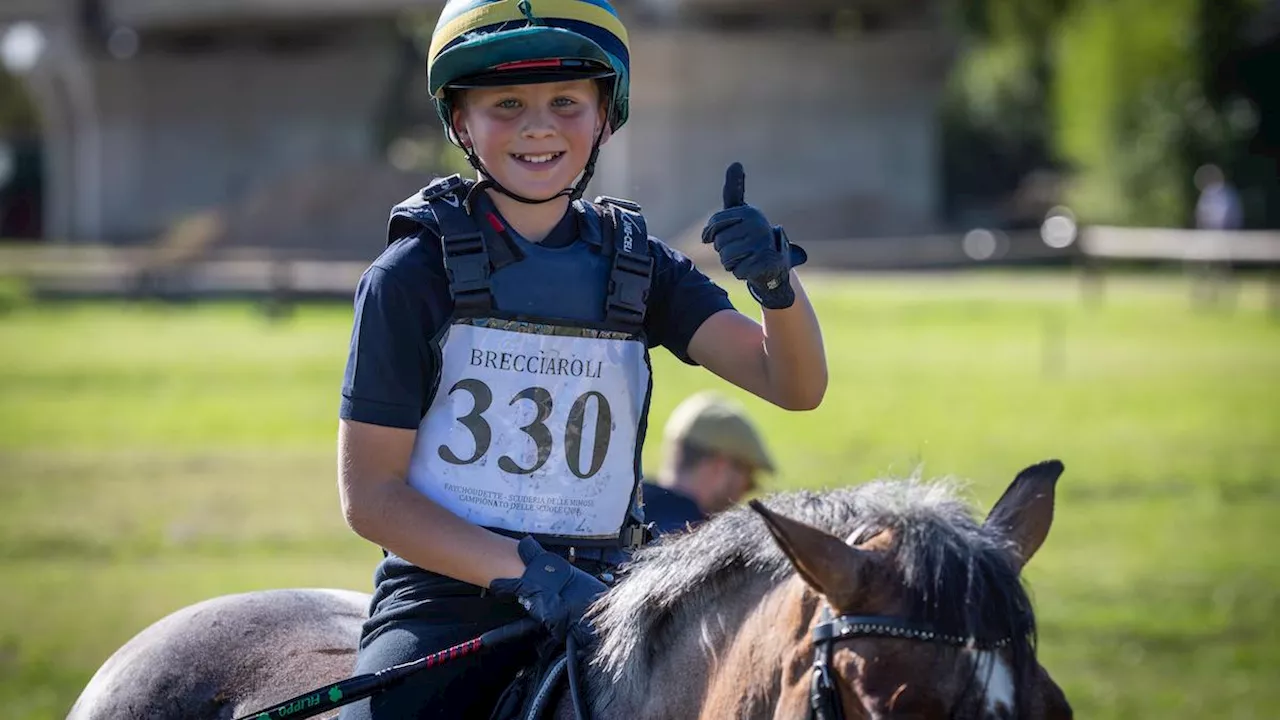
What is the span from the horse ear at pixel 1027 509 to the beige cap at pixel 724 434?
4.37 metres

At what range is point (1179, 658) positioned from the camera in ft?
29.8

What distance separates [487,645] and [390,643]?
22 centimetres

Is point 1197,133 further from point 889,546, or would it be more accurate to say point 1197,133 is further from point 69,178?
point 889,546

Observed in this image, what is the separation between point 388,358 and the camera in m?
2.86

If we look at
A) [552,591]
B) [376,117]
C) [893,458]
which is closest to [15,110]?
[376,117]

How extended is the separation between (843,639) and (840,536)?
0.21 meters

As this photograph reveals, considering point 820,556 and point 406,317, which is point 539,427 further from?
point 820,556

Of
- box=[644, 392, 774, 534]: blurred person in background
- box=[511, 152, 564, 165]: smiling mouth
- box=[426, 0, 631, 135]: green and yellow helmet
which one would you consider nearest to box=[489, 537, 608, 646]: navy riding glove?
box=[511, 152, 564, 165]: smiling mouth

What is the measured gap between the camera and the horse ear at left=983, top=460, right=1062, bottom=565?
247cm

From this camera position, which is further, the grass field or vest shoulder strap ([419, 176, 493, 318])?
the grass field

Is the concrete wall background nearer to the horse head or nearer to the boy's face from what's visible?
the boy's face

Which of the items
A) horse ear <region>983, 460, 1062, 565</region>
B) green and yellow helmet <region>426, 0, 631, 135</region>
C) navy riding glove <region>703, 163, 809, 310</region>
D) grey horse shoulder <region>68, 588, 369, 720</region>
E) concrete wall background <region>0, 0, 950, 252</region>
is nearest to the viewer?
horse ear <region>983, 460, 1062, 565</region>

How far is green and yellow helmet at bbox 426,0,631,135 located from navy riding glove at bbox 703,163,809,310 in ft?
1.31

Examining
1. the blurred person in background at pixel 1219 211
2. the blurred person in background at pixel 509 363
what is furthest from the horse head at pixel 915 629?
the blurred person in background at pixel 1219 211
